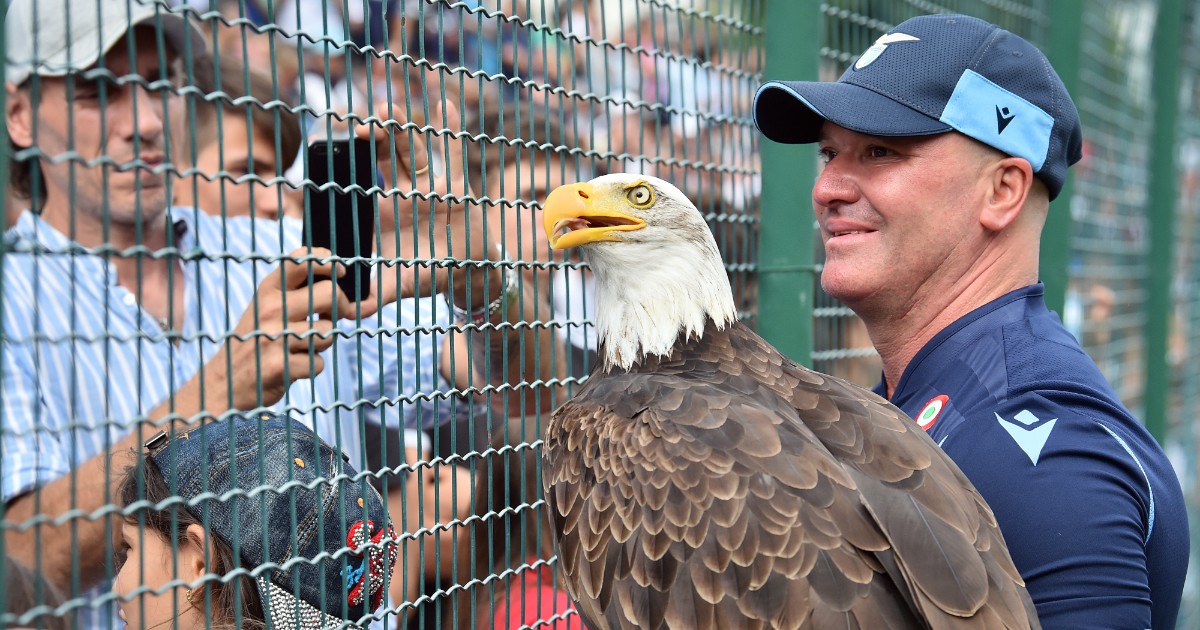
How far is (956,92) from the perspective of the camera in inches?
111

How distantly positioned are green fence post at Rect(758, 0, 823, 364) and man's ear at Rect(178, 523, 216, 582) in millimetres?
1913

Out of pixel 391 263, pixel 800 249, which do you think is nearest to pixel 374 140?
pixel 391 263

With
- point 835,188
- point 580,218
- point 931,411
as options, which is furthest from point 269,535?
point 835,188

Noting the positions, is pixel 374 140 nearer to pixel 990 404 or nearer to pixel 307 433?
pixel 307 433

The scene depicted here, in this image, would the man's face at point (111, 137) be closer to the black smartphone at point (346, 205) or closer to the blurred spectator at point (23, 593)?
the black smartphone at point (346, 205)

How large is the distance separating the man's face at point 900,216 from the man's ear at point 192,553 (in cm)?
174

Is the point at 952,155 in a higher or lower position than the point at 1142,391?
higher

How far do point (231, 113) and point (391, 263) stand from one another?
285 centimetres

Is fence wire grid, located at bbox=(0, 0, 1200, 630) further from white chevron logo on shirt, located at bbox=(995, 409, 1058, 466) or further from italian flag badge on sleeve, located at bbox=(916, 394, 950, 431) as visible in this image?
white chevron logo on shirt, located at bbox=(995, 409, 1058, 466)

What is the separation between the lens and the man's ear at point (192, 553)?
88.5 inches

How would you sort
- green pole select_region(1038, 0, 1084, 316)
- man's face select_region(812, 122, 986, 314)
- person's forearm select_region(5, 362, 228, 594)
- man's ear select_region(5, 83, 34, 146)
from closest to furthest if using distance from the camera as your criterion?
person's forearm select_region(5, 362, 228, 594)
man's face select_region(812, 122, 986, 314)
man's ear select_region(5, 83, 34, 146)
green pole select_region(1038, 0, 1084, 316)

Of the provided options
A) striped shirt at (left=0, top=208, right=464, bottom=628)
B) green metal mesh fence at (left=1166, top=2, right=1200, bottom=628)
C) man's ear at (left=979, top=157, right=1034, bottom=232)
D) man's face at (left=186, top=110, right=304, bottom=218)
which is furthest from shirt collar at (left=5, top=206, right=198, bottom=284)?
green metal mesh fence at (left=1166, top=2, right=1200, bottom=628)

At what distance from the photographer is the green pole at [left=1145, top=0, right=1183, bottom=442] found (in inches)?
261

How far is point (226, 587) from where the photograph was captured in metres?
2.36
